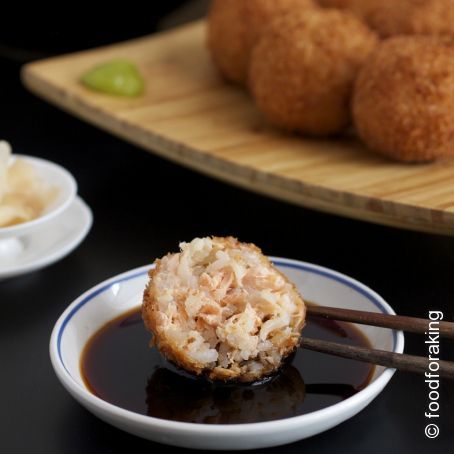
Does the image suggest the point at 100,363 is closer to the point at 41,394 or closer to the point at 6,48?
the point at 41,394

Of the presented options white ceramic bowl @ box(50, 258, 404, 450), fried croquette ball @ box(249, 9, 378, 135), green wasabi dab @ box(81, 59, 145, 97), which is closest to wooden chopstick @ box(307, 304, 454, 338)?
white ceramic bowl @ box(50, 258, 404, 450)

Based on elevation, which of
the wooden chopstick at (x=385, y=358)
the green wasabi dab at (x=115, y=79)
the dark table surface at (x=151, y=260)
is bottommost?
the dark table surface at (x=151, y=260)

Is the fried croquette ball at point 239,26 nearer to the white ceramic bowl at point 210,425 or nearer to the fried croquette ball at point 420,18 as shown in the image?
the fried croquette ball at point 420,18

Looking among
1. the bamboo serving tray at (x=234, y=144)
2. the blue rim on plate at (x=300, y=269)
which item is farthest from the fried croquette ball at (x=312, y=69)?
the blue rim on plate at (x=300, y=269)

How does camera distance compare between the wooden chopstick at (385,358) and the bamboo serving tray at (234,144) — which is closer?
the wooden chopstick at (385,358)

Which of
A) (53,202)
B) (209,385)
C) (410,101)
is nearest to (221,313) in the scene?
(209,385)

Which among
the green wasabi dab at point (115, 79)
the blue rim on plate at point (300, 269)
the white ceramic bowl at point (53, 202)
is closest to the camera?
the blue rim on plate at point (300, 269)
